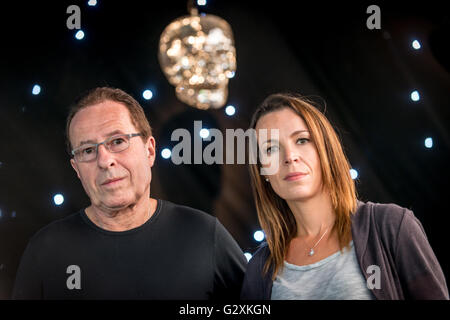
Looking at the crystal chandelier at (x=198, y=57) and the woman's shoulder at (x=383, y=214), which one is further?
the crystal chandelier at (x=198, y=57)

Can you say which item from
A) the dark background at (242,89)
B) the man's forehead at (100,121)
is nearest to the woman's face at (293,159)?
the dark background at (242,89)

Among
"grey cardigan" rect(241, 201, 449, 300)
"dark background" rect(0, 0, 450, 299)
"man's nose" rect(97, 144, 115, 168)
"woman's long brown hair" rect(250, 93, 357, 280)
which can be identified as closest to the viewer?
"grey cardigan" rect(241, 201, 449, 300)

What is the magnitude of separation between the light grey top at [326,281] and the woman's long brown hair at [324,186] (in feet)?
0.13

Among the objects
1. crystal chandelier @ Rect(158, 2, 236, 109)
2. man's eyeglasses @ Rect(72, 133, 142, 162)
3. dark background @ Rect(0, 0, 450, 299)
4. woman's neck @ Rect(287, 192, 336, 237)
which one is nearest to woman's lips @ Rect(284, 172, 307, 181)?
woman's neck @ Rect(287, 192, 336, 237)

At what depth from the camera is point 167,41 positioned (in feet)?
5.92

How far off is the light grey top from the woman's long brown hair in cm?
4

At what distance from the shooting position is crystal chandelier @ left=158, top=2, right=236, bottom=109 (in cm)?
174

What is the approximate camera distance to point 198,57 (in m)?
1.73

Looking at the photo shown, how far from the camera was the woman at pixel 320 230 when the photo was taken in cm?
131

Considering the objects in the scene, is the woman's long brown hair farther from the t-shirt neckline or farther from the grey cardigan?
the t-shirt neckline

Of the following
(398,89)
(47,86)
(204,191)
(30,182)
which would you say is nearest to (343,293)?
(204,191)

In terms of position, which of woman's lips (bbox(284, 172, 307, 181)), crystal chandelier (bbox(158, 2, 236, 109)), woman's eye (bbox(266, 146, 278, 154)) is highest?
crystal chandelier (bbox(158, 2, 236, 109))

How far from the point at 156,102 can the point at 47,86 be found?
0.49 meters

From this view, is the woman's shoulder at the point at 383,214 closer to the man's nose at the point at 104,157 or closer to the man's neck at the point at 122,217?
the man's neck at the point at 122,217
